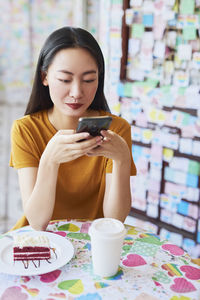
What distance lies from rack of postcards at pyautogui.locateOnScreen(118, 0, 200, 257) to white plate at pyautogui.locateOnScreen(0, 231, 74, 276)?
147 centimetres

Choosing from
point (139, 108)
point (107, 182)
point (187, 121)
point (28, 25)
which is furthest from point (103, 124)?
point (28, 25)

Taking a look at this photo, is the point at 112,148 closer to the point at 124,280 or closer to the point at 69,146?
the point at 69,146

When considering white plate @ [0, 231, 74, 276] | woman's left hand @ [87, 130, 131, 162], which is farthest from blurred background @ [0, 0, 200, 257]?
white plate @ [0, 231, 74, 276]

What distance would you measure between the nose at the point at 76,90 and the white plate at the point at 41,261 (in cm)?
45

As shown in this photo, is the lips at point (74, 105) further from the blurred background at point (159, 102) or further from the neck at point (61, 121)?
the blurred background at point (159, 102)

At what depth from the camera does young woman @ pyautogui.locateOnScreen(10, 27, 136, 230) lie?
1.10m

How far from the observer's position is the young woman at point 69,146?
3.62 ft

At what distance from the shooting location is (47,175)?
44.0 inches

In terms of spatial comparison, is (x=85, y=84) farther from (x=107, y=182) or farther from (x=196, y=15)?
(x=196, y=15)

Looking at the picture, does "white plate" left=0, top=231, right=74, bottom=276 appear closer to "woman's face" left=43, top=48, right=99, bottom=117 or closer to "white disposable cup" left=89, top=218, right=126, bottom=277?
"white disposable cup" left=89, top=218, right=126, bottom=277

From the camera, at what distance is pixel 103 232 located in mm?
815

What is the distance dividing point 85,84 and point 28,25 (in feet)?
14.0

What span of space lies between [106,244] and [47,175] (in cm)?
38

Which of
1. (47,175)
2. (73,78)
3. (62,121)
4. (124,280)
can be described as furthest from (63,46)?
(124,280)
